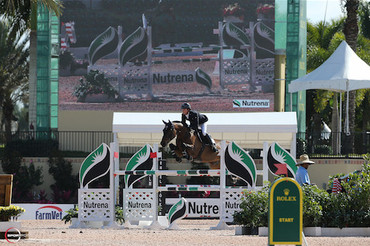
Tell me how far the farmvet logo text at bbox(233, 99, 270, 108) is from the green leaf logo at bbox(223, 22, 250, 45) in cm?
254

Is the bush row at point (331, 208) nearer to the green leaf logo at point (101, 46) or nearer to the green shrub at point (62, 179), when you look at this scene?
the green shrub at point (62, 179)

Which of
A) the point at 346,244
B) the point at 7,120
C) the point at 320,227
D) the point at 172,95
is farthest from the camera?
the point at 7,120

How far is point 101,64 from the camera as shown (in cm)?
3672

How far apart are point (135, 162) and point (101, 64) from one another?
16.4 meters

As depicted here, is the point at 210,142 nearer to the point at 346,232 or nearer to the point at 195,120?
the point at 195,120

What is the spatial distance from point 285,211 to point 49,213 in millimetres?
→ 15000

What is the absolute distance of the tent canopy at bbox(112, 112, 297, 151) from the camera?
78.1ft

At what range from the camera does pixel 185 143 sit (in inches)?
831

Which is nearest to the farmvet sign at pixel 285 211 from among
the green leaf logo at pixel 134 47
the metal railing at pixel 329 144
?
the metal railing at pixel 329 144

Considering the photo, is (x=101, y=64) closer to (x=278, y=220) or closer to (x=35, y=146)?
(x=35, y=146)

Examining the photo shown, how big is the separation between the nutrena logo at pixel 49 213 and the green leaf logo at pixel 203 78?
12218 millimetres

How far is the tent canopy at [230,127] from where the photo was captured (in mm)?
23797

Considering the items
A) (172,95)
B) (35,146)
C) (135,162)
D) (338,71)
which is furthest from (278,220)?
(172,95)

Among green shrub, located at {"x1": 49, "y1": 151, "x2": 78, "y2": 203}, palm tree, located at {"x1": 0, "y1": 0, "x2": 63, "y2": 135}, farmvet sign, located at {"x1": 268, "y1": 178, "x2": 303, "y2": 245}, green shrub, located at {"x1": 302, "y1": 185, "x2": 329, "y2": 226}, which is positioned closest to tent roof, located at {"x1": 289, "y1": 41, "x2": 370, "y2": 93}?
green shrub, located at {"x1": 49, "y1": 151, "x2": 78, "y2": 203}
